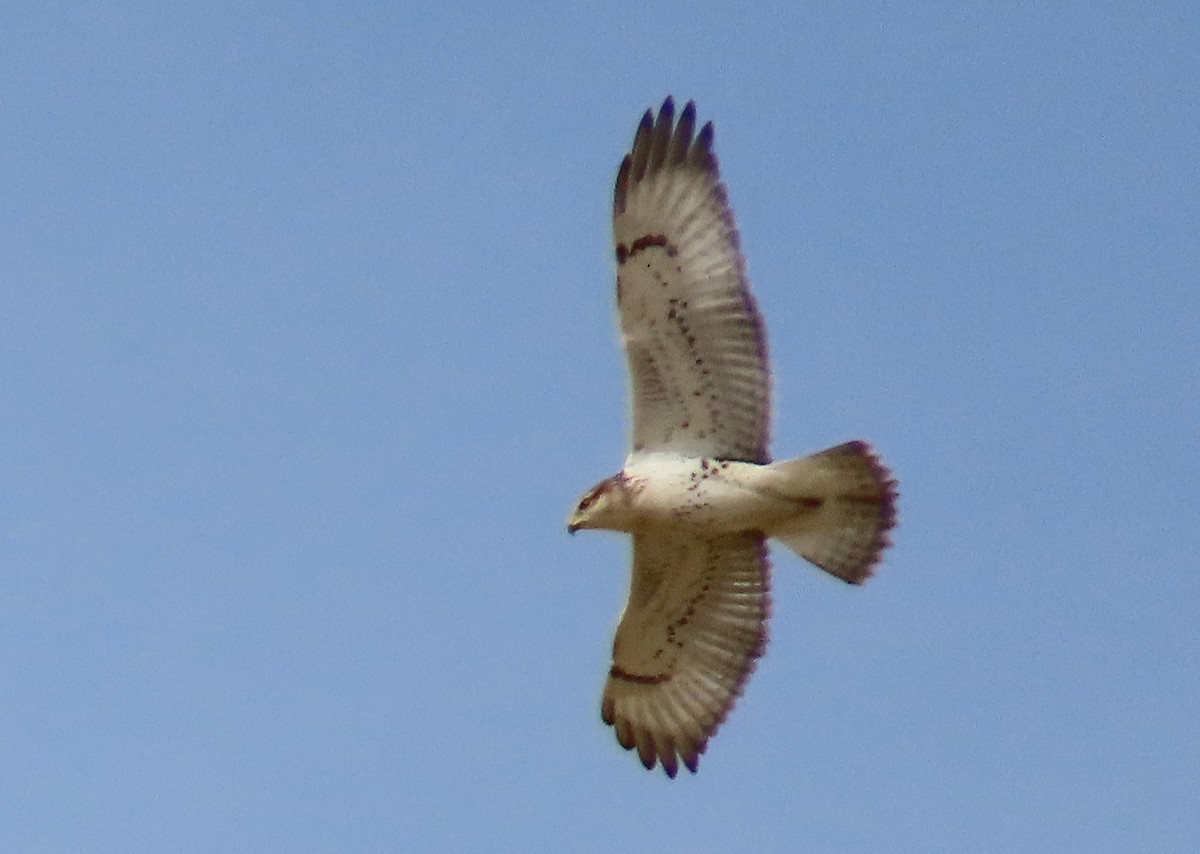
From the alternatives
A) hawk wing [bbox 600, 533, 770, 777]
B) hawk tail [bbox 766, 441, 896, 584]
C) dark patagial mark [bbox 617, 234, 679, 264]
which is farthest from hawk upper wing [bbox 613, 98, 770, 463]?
hawk wing [bbox 600, 533, 770, 777]

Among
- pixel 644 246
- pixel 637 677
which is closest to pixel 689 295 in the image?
pixel 644 246

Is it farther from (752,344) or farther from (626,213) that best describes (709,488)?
(626,213)

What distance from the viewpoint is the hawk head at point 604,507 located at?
10844mm

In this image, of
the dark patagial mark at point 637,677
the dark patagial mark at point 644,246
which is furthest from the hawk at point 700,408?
the dark patagial mark at point 637,677

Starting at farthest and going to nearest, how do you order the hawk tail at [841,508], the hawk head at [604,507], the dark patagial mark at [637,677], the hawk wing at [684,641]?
the dark patagial mark at [637,677]
the hawk wing at [684,641]
the hawk head at [604,507]
the hawk tail at [841,508]

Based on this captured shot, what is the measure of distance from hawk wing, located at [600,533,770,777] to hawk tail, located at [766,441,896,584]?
0.38 metres

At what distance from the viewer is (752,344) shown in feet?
35.0

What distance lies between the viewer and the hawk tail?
10562mm

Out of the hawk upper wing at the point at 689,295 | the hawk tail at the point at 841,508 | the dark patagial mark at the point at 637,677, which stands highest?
the hawk upper wing at the point at 689,295

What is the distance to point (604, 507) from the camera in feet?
35.7

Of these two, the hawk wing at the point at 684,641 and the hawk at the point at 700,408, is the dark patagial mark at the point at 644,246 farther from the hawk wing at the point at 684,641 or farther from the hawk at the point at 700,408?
the hawk wing at the point at 684,641

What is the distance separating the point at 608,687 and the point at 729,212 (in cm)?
268

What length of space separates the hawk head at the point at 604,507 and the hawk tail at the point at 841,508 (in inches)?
29.8

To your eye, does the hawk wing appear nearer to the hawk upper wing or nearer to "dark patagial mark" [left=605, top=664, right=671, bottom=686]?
"dark patagial mark" [left=605, top=664, right=671, bottom=686]
